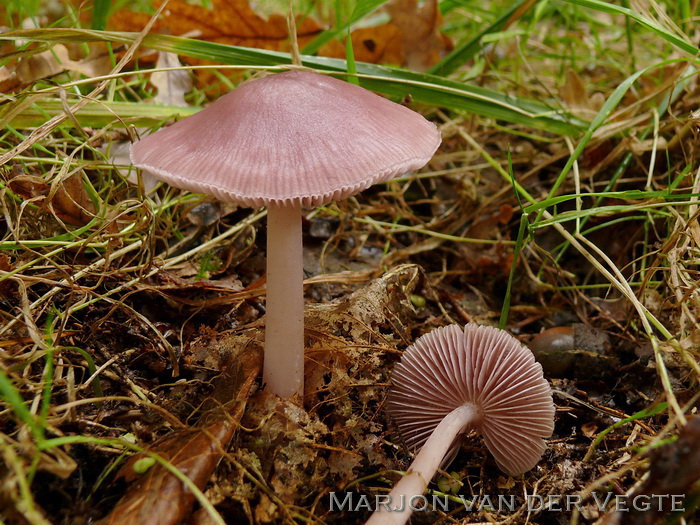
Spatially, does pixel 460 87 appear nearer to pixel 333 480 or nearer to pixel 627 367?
pixel 627 367

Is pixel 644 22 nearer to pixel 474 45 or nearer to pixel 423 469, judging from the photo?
pixel 474 45

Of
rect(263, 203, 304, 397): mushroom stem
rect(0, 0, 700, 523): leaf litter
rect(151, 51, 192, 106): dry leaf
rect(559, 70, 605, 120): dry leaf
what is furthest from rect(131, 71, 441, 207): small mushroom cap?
rect(559, 70, 605, 120): dry leaf

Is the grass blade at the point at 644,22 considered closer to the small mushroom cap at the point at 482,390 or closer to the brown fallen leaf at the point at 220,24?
the small mushroom cap at the point at 482,390

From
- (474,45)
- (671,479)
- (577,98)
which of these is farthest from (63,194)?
(577,98)

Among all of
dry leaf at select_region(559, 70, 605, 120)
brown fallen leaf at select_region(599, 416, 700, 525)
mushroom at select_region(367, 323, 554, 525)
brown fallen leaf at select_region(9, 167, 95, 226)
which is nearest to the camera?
brown fallen leaf at select_region(599, 416, 700, 525)

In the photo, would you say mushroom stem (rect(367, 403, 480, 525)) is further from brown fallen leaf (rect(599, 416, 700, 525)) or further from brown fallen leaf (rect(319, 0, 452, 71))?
brown fallen leaf (rect(319, 0, 452, 71))

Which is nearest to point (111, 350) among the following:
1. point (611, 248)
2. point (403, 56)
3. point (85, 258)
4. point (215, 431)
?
point (85, 258)

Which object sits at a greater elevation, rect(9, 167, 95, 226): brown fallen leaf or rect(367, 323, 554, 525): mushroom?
rect(9, 167, 95, 226): brown fallen leaf
